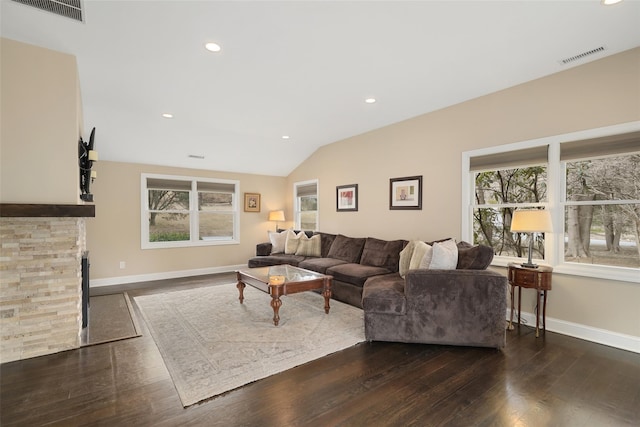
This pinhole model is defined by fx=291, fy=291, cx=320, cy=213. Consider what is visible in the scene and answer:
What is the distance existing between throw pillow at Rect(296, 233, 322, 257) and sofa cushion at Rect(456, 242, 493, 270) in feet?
9.76

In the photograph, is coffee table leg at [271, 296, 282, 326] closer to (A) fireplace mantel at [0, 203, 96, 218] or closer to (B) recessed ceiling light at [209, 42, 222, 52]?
(A) fireplace mantel at [0, 203, 96, 218]

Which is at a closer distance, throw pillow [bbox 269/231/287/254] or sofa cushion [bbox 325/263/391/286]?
sofa cushion [bbox 325/263/391/286]

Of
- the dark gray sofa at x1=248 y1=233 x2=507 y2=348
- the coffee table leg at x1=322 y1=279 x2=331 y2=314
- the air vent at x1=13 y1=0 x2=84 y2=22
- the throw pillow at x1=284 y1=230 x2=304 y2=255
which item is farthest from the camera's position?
the throw pillow at x1=284 y1=230 x2=304 y2=255

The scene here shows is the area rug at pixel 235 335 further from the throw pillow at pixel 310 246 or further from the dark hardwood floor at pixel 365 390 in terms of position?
the throw pillow at pixel 310 246

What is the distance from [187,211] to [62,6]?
4388 mm

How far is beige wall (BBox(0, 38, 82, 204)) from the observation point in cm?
254

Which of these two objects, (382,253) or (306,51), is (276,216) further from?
(306,51)

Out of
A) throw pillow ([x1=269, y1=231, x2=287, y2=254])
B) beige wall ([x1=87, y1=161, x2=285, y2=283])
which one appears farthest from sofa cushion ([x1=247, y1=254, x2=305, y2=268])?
beige wall ([x1=87, y1=161, x2=285, y2=283])

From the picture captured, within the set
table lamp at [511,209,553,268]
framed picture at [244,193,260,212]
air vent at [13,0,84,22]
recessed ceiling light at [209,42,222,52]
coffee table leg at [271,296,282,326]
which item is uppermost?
air vent at [13,0,84,22]

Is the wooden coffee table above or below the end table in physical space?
below

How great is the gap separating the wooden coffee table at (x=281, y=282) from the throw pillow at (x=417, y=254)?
103 cm

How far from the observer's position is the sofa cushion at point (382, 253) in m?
4.35

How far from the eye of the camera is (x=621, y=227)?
297 cm

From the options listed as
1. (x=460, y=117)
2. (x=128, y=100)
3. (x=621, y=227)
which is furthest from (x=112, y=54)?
(x=621, y=227)
